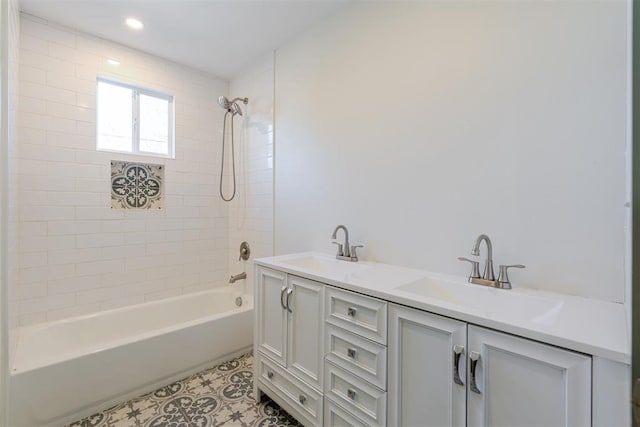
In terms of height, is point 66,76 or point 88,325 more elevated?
point 66,76

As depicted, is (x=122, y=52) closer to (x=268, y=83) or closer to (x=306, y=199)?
(x=268, y=83)

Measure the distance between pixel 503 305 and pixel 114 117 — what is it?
3240 mm

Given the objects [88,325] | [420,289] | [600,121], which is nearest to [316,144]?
[420,289]

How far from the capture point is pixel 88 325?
2.34 meters

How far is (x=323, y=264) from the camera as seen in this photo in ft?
6.41

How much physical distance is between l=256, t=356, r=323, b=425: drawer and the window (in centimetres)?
224

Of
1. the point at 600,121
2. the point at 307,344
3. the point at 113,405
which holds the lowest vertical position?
the point at 113,405

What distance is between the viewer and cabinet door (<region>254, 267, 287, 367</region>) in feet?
Result: 5.46

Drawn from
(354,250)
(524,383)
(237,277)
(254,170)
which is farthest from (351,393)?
(254,170)

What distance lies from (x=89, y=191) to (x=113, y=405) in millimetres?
1651

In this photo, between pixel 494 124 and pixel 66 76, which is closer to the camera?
pixel 494 124

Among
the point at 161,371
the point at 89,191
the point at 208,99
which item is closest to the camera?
the point at 161,371

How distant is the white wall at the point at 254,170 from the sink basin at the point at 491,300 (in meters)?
1.60

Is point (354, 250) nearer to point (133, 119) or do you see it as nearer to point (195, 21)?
point (195, 21)
